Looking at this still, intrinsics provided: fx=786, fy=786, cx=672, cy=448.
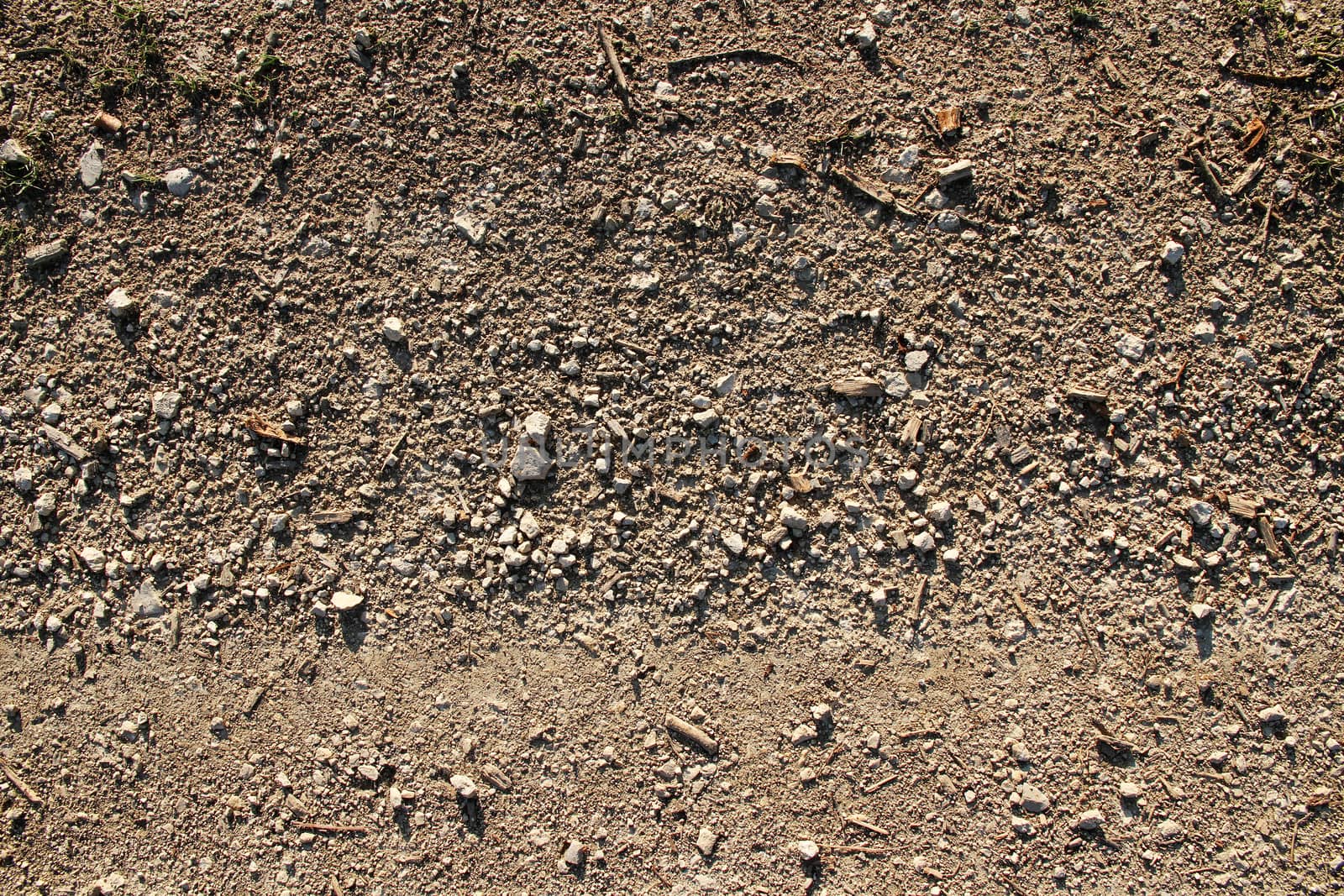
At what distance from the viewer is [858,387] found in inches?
104

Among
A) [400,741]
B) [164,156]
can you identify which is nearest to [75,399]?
[164,156]

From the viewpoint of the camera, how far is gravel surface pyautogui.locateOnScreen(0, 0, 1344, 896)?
103 inches

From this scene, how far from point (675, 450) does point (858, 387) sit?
2.15ft

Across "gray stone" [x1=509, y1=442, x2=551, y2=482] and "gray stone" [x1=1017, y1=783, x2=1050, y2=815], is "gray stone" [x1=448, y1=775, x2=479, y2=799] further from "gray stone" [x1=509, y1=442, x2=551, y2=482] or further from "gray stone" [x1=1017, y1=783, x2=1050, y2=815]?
"gray stone" [x1=1017, y1=783, x2=1050, y2=815]

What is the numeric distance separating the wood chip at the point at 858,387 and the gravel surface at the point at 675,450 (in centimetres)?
2

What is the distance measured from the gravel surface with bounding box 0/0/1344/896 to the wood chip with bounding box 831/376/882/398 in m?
0.02

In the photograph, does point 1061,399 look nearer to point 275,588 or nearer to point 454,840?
point 454,840

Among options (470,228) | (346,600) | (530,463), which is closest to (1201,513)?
(530,463)

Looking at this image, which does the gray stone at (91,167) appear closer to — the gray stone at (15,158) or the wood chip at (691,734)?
the gray stone at (15,158)

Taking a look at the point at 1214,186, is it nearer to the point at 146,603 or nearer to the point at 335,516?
the point at 335,516

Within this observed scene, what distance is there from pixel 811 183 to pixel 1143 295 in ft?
3.93

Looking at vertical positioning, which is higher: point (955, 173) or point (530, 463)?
point (955, 173)

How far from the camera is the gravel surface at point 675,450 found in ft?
8.59

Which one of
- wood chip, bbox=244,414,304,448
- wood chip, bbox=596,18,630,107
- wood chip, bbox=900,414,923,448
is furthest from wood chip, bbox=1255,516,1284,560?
wood chip, bbox=244,414,304,448
